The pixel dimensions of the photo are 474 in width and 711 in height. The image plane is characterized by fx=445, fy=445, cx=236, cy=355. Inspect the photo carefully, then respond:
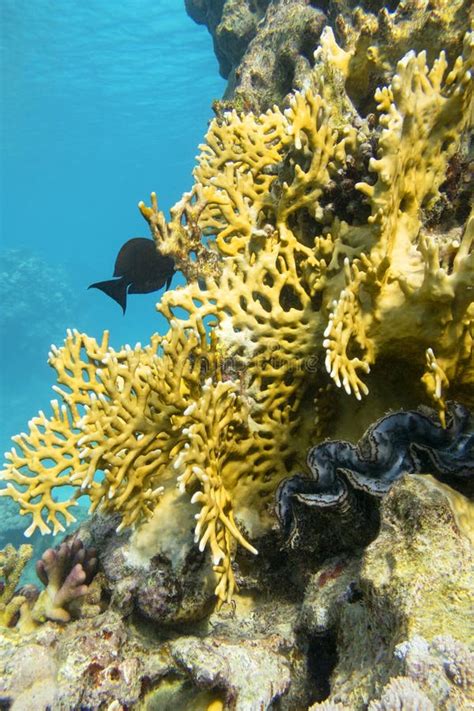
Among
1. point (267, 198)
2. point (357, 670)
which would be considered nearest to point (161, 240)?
point (267, 198)

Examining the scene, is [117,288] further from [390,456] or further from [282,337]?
[390,456]

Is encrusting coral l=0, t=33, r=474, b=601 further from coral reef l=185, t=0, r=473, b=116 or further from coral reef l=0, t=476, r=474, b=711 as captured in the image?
coral reef l=185, t=0, r=473, b=116

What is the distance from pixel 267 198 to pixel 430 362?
1767mm

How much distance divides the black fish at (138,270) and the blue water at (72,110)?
18.2 meters

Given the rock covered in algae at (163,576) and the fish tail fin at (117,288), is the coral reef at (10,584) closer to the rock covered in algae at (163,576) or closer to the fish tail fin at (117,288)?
the rock covered in algae at (163,576)

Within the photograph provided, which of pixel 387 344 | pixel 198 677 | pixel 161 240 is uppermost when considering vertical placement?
pixel 161 240

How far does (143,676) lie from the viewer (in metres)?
2.63

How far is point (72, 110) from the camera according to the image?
59.8 meters

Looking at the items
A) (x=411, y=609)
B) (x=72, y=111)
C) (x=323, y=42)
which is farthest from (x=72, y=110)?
(x=411, y=609)

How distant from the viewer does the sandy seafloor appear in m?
37.2

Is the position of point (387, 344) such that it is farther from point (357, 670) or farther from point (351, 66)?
point (351, 66)

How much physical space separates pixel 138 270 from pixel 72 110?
6736 centimetres

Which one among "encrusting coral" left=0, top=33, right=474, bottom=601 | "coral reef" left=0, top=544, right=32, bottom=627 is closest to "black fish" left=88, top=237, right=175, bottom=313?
"encrusting coral" left=0, top=33, right=474, bottom=601

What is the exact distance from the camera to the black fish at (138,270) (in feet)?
14.2
